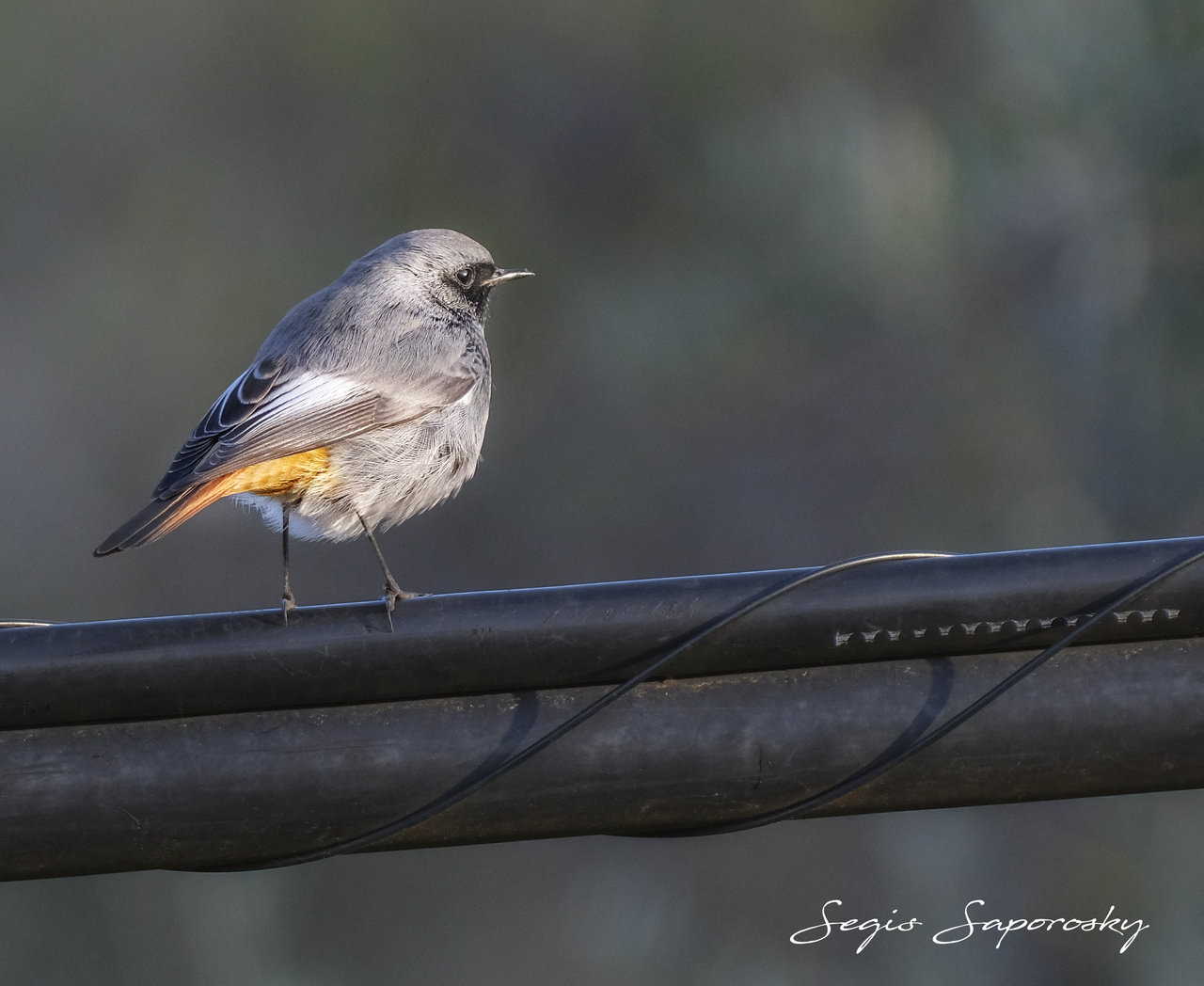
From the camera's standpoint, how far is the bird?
393cm

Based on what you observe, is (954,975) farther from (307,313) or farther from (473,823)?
(473,823)

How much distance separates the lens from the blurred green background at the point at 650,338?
1073 centimetres

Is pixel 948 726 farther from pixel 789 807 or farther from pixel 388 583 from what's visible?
pixel 388 583

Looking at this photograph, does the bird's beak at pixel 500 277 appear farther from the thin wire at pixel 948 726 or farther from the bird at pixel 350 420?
the thin wire at pixel 948 726

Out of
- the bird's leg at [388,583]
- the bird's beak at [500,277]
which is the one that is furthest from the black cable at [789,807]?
the bird's beak at [500,277]

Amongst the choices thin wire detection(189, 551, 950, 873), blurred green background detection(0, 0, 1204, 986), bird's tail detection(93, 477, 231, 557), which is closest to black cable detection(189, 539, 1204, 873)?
thin wire detection(189, 551, 950, 873)

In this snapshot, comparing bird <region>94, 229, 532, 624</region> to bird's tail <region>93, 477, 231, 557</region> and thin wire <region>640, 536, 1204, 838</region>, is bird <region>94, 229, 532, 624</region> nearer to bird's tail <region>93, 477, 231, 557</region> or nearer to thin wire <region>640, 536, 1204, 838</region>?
bird's tail <region>93, 477, 231, 557</region>

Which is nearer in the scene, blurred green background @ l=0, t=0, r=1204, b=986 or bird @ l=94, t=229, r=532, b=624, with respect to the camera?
bird @ l=94, t=229, r=532, b=624

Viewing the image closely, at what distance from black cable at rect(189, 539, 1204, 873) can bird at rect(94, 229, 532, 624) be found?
4.21ft

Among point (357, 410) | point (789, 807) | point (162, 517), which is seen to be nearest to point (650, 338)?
point (357, 410)

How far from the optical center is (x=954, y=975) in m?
10.0

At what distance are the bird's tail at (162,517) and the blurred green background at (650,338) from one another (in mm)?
7956

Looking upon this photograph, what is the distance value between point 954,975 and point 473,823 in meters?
8.41

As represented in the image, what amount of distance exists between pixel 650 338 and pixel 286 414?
8850mm
